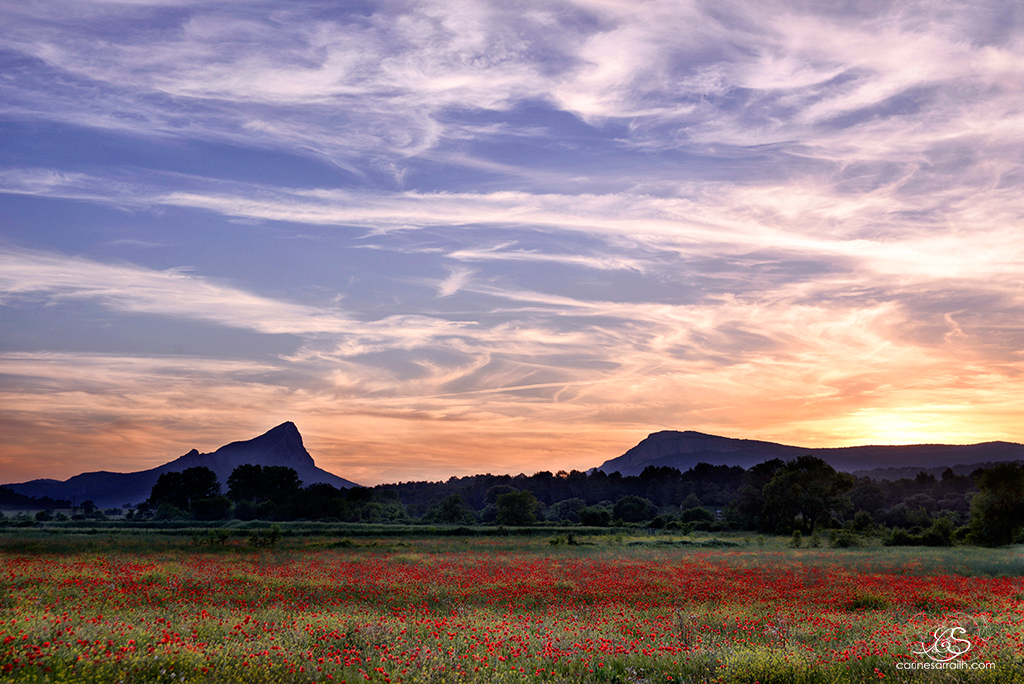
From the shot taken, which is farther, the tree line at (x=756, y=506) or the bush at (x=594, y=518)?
the bush at (x=594, y=518)

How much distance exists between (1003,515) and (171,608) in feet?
249

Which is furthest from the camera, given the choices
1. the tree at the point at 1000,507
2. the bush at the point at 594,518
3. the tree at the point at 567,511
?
the tree at the point at 567,511

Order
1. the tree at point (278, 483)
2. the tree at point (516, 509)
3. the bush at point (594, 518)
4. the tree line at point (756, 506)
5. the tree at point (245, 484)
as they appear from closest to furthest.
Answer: the tree line at point (756, 506) → the tree at point (516, 509) → the bush at point (594, 518) → the tree at point (278, 483) → the tree at point (245, 484)

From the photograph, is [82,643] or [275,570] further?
[275,570]

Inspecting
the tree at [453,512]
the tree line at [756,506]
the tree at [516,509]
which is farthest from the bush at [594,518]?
the tree at [453,512]

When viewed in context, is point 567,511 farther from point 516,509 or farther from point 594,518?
point 516,509

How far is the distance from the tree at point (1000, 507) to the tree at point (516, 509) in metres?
63.7

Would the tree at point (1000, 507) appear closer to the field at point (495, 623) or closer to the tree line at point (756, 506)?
the tree line at point (756, 506)

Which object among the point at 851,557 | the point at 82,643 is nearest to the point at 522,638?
the point at 82,643

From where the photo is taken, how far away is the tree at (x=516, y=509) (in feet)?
356

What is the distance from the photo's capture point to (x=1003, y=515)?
62906 mm

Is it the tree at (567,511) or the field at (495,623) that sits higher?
the field at (495,623)

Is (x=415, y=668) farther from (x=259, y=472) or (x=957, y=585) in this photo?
(x=259, y=472)

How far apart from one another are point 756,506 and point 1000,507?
129ft
